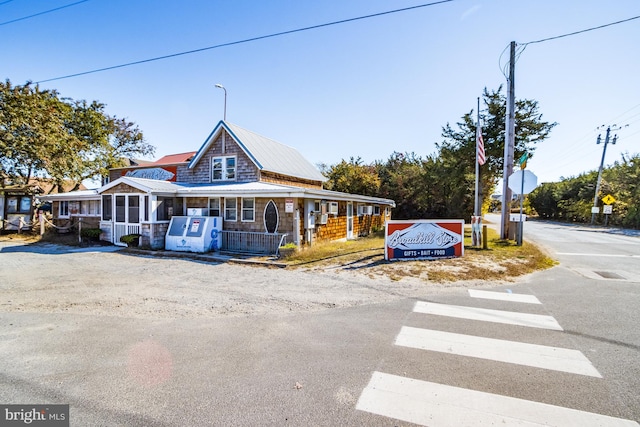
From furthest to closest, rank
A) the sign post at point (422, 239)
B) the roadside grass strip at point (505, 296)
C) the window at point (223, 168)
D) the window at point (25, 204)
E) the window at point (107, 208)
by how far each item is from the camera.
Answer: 1. the window at point (25, 204)
2. the window at point (223, 168)
3. the window at point (107, 208)
4. the sign post at point (422, 239)
5. the roadside grass strip at point (505, 296)

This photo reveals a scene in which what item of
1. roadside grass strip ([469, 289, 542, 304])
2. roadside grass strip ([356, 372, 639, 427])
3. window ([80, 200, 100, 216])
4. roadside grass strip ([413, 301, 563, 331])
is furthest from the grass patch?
window ([80, 200, 100, 216])

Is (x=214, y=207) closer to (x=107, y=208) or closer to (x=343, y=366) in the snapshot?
(x=107, y=208)

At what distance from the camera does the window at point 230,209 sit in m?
14.8

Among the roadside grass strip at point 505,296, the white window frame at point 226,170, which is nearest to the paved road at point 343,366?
the roadside grass strip at point 505,296

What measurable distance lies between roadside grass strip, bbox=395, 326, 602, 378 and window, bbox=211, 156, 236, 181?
1523 cm

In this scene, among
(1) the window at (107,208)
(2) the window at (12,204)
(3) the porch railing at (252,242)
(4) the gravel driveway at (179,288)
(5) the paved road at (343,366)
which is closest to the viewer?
(5) the paved road at (343,366)

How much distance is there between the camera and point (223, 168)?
59.8 ft

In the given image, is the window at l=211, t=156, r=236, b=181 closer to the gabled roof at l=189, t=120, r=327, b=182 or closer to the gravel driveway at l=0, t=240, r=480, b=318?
the gabled roof at l=189, t=120, r=327, b=182

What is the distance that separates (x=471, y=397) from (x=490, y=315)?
294 cm

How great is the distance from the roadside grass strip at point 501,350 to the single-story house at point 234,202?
27.7 feet

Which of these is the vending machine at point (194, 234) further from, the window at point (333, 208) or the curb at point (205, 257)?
the window at point (333, 208)

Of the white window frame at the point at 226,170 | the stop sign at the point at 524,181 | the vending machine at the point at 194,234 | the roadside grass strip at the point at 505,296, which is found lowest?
the roadside grass strip at the point at 505,296

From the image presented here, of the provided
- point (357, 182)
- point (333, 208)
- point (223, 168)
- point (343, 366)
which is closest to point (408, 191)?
point (357, 182)

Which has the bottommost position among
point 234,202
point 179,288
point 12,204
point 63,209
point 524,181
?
point 179,288
